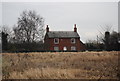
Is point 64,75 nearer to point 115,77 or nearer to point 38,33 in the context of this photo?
point 115,77

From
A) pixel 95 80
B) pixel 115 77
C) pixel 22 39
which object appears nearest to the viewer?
pixel 95 80

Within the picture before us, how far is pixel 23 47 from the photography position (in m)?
42.7

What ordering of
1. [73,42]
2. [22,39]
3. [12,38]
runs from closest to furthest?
1. [22,39]
2. [12,38]
3. [73,42]

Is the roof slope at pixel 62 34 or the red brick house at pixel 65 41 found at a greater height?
the roof slope at pixel 62 34

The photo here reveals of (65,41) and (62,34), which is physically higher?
(62,34)

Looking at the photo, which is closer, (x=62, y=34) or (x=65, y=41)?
(x=65, y=41)

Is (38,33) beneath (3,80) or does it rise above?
above

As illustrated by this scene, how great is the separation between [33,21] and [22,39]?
5.89m

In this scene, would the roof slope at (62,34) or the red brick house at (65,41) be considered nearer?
the red brick house at (65,41)

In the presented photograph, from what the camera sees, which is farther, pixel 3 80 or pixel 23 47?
pixel 23 47

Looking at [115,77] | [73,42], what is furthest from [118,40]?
[115,77]

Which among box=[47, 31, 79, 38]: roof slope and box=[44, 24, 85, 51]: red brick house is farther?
box=[47, 31, 79, 38]: roof slope

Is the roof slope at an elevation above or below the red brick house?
above

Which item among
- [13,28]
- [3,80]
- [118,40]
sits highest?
[13,28]
